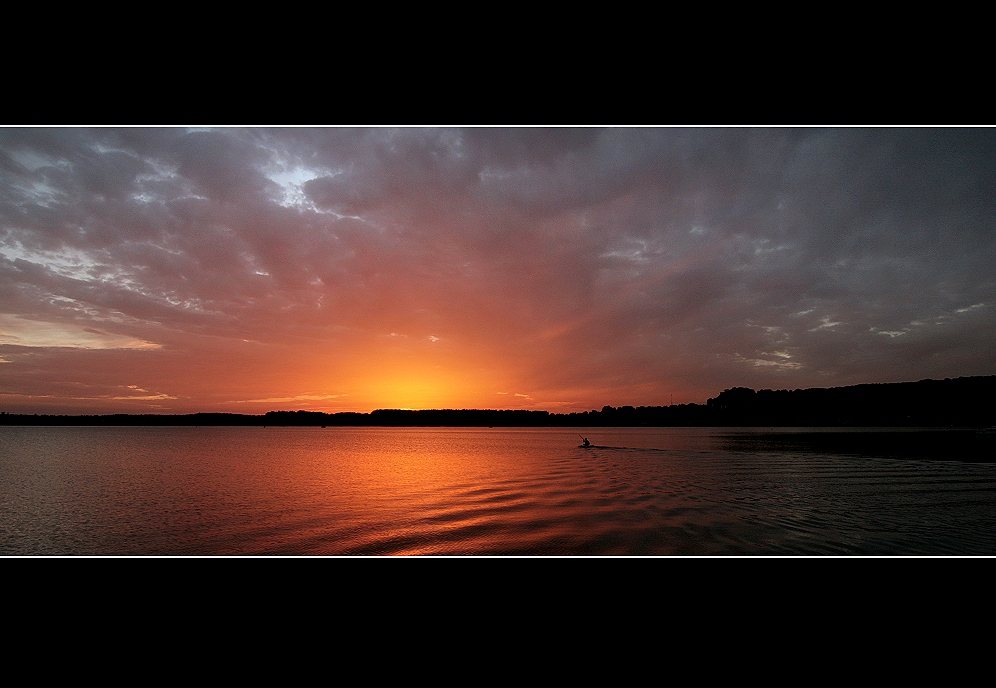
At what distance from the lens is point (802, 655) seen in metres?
2.84

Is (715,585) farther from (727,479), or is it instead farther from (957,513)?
(727,479)

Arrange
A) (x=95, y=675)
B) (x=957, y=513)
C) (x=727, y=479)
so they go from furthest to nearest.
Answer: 1. (x=727, y=479)
2. (x=957, y=513)
3. (x=95, y=675)

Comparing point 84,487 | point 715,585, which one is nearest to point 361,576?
point 715,585

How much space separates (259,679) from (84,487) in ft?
82.3

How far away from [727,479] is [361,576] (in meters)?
20.5

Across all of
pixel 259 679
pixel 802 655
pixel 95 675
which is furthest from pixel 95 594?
pixel 802 655

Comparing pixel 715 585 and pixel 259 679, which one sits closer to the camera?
pixel 259 679

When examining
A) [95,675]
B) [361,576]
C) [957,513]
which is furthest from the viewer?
[957,513]
